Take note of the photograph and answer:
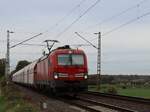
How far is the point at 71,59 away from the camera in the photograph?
30.2 m

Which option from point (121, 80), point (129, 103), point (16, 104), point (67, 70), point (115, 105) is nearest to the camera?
point (16, 104)

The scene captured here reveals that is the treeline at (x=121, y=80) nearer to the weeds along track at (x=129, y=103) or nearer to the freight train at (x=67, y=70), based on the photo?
the freight train at (x=67, y=70)

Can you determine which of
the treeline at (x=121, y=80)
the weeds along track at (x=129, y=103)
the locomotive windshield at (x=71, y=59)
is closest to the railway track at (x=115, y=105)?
the weeds along track at (x=129, y=103)

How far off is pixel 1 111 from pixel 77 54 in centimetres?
896

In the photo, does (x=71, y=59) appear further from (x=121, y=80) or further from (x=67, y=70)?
(x=121, y=80)

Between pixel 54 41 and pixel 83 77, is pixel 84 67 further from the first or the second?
pixel 54 41

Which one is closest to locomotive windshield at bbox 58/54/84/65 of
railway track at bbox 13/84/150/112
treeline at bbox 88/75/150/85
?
railway track at bbox 13/84/150/112

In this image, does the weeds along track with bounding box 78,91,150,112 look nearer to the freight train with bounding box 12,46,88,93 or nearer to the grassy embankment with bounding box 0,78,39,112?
the freight train with bounding box 12,46,88,93

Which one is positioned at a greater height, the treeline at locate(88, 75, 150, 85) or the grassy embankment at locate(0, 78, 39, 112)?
the treeline at locate(88, 75, 150, 85)

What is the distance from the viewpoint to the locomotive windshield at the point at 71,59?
30.0m

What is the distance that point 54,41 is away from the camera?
1654 inches

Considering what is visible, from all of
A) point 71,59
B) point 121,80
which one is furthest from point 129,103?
point 121,80

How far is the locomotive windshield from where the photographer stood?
3000 cm

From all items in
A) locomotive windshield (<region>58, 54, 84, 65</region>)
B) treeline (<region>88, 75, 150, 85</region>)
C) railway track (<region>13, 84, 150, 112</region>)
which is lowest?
railway track (<region>13, 84, 150, 112</region>)
